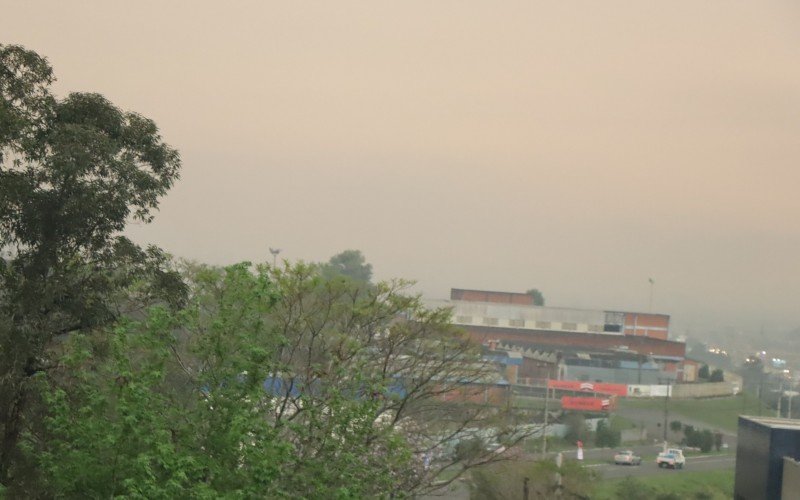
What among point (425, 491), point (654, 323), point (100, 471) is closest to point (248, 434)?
point (100, 471)

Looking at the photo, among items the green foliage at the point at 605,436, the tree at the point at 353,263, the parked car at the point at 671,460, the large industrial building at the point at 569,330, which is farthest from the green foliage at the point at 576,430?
the tree at the point at 353,263

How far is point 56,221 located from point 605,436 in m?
37.3

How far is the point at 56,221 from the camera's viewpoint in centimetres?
1473

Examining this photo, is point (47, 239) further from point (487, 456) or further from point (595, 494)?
point (595, 494)

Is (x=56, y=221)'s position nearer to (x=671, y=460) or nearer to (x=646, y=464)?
(x=671, y=460)

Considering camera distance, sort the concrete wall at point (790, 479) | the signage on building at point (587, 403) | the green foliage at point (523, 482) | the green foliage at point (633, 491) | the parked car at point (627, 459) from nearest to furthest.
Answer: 1. the concrete wall at point (790, 479)
2. the green foliage at point (523, 482)
3. the green foliage at point (633, 491)
4. the parked car at point (627, 459)
5. the signage on building at point (587, 403)

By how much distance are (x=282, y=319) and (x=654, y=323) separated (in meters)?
80.0

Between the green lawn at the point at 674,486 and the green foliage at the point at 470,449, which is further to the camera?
the green lawn at the point at 674,486

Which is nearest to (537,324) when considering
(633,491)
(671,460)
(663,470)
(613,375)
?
(613,375)

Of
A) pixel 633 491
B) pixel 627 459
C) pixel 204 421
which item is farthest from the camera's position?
pixel 627 459

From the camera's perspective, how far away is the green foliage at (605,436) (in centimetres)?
4850

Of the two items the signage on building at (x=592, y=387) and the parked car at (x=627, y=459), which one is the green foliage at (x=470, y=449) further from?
the signage on building at (x=592, y=387)

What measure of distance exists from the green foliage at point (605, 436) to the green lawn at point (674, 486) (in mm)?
6124

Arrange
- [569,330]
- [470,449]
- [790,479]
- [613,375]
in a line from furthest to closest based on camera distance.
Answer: [569,330] → [613,375] → [470,449] → [790,479]
